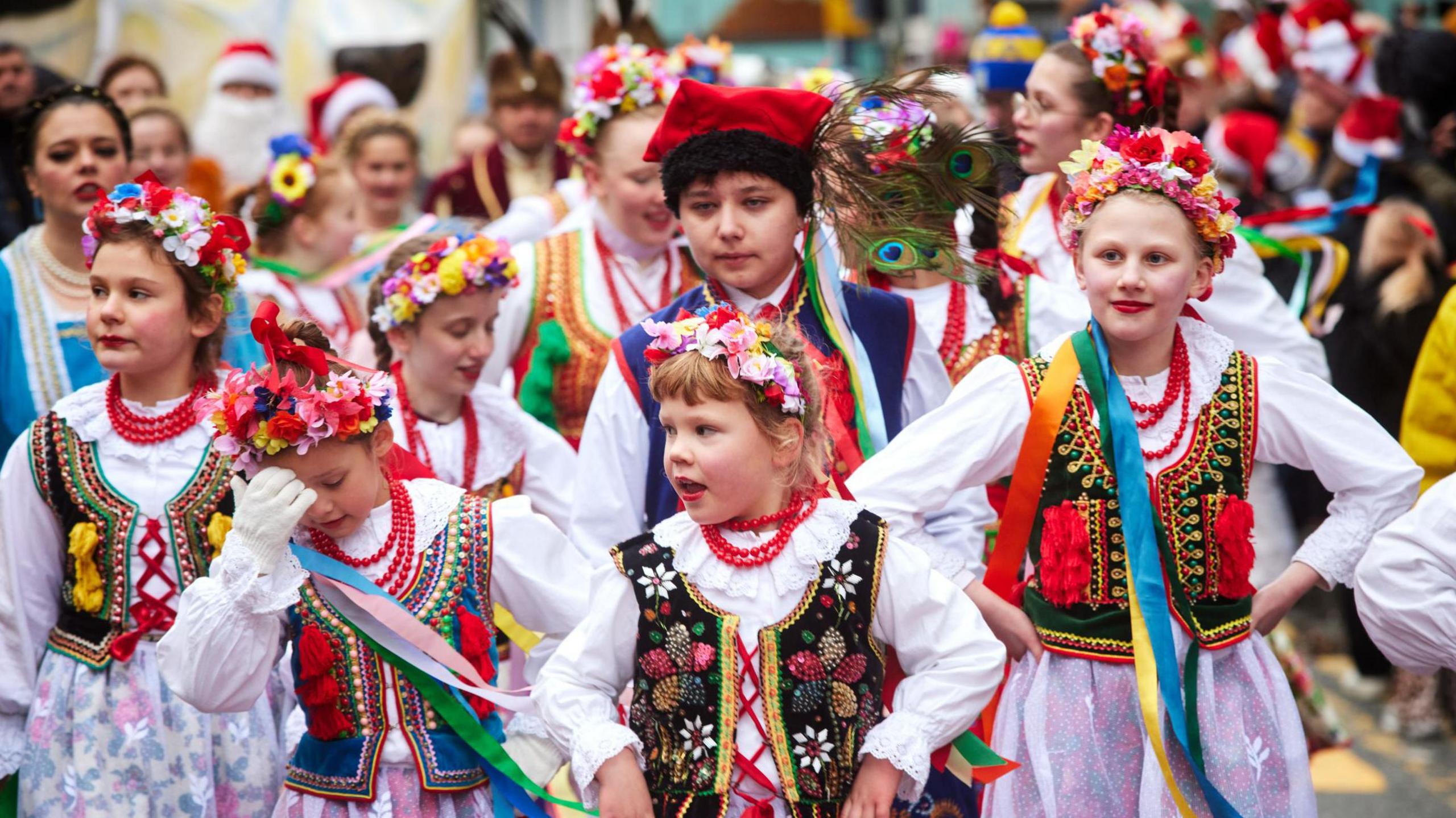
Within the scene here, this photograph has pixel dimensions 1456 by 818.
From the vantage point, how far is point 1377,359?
22.5 ft

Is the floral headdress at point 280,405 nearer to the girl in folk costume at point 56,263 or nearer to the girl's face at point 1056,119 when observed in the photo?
the girl in folk costume at point 56,263

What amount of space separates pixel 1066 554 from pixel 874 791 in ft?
2.44

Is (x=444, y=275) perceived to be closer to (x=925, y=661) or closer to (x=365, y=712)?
(x=365, y=712)

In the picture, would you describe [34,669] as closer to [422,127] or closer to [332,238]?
[332,238]

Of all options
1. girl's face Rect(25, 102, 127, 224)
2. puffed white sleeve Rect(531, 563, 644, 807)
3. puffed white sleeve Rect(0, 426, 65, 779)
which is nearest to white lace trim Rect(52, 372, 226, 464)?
puffed white sleeve Rect(0, 426, 65, 779)

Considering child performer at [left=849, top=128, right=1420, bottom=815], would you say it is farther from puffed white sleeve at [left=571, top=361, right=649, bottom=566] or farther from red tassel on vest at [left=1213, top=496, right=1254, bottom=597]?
puffed white sleeve at [left=571, top=361, right=649, bottom=566]

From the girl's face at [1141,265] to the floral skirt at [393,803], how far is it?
1744 millimetres

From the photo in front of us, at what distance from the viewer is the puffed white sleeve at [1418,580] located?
331 centimetres

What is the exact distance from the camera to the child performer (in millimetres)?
3359

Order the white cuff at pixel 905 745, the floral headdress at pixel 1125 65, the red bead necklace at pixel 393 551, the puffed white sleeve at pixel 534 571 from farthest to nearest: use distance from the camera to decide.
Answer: the floral headdress at pixel 1125 65 → the puffed white sleeve at pixel 534 571 → the red bead necklace at pixel 393 551 → the white cuff at pixel 905 745

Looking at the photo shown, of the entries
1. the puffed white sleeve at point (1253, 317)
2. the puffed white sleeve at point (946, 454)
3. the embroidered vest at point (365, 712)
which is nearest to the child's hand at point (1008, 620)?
the puffed white sleeve at point (946, 454)

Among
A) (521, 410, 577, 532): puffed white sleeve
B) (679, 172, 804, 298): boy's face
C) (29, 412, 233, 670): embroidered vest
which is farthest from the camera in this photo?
(521, 410, 577, 532): puffed white sleeve

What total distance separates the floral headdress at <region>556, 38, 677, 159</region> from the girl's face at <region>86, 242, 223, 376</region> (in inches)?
72.3

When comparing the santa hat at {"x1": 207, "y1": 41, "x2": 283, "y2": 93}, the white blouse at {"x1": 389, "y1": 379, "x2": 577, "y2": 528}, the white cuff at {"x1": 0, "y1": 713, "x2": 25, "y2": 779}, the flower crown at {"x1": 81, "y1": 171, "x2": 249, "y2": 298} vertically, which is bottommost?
the white cuff at {"x1": 0, "y1": 713, "x2": 25, "y2": 779}
